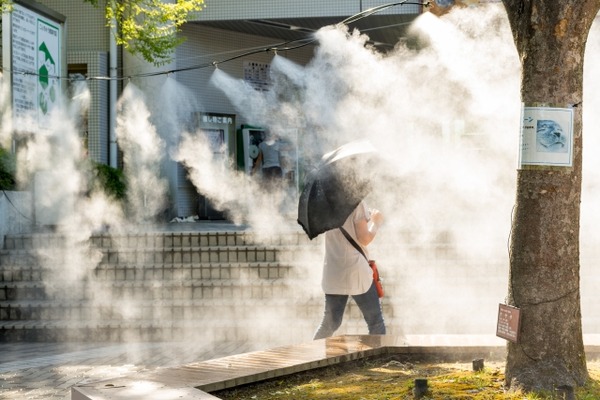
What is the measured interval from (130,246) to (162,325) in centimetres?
264

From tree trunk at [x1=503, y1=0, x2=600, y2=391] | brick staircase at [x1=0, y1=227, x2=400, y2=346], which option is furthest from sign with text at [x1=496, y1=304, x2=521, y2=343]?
brick staircase at [x1=0, y1=227, x2=400, y2=346]

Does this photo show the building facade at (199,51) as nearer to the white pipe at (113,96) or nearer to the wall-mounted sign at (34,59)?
the white pipe at (113,96)

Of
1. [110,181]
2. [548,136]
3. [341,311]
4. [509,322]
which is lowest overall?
[341,311]

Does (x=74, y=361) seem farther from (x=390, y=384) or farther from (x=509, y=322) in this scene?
(x=509, y=322)

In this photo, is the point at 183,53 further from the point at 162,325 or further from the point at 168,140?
the point at 162,325

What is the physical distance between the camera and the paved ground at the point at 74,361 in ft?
26.0

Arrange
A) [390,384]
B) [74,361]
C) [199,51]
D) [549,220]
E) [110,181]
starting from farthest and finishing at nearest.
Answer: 1. [199,51]
2. [110,181]
3. [74,361]
4. [390,384]
5. [549,220]

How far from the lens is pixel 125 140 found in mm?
21156

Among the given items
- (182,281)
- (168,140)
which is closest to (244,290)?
(182,281)

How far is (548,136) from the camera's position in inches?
189

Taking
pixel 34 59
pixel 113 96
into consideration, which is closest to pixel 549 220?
pixel 34 59

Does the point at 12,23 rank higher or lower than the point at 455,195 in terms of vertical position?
higher

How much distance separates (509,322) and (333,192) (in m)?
2.86

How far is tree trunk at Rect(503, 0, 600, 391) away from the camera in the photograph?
477 cm
